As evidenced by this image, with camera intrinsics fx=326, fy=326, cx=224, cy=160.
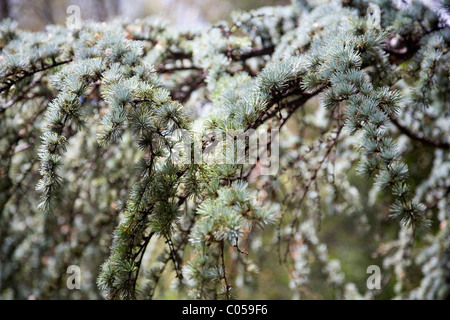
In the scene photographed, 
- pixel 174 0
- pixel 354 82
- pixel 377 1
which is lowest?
pixel 354 82

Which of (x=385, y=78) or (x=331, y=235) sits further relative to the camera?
(x=331, y=235)

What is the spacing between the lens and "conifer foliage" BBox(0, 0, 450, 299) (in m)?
0.80

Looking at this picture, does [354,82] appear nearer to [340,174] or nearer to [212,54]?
[212,54]

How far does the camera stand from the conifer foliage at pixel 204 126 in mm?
803

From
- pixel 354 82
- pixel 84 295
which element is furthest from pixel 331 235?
pixel 354 82

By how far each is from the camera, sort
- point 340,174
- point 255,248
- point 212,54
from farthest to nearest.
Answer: point 255,248 < point 340,174 < point 212,54

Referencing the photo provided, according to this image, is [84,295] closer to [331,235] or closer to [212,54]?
[212,54]

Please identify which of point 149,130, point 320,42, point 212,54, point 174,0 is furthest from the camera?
point 174,0

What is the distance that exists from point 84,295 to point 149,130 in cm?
170

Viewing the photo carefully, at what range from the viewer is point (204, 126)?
87 centimetres

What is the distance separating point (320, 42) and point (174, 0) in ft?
15.5

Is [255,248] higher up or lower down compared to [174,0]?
lower down
